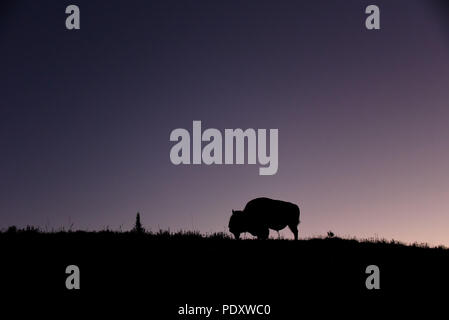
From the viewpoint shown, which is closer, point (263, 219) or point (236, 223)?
point (263, 219)

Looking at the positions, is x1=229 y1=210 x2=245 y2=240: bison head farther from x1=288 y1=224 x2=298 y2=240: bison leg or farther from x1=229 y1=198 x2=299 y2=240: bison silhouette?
x1=288 y1=224 x2=298 y2=240: bison leg

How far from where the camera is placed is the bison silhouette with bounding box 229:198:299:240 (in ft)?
78.1

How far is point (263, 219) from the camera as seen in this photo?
23.9 meters

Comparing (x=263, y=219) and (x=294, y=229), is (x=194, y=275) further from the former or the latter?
(x=294, y=229)

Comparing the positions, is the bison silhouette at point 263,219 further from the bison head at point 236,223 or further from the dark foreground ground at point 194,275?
the dark foreground ground at point 194,275

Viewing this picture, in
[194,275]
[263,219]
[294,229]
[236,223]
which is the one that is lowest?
[194,275]

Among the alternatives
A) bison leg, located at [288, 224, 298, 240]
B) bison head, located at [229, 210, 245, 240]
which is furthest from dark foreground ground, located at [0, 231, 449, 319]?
bison leg, located at [288, 224, 298, 240]

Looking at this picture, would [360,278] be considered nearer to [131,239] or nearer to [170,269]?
[170,269]

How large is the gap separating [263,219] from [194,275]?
12.8 meters

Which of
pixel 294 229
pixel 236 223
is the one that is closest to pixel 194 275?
pixel 236 223

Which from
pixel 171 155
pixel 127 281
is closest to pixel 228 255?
pixel 127 281

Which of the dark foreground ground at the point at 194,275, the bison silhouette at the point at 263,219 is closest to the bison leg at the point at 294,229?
the bison silhouette at the point at 263,219

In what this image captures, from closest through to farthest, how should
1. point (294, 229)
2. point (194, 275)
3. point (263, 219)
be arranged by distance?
point (194, 275), point (263, 219), point (294, 229)

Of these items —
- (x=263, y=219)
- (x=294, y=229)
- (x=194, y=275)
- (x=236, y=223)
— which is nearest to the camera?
(x=194, y=275)
